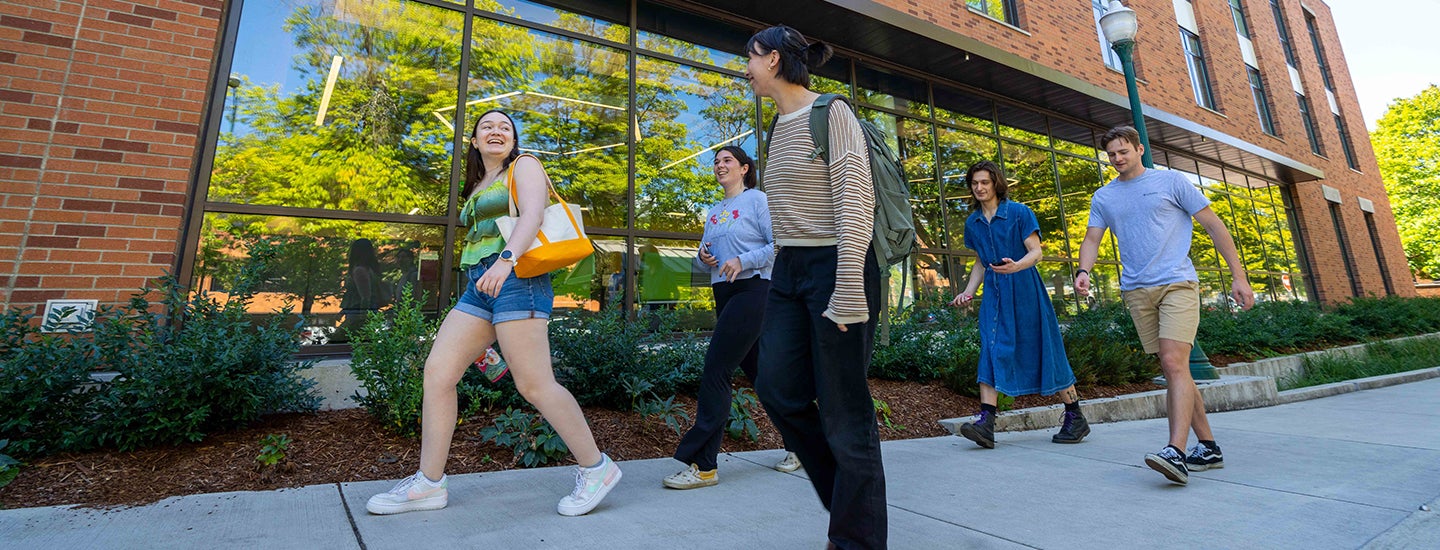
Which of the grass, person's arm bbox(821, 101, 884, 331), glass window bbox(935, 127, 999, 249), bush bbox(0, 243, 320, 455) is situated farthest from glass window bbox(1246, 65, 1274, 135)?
bush bbox(0, 243, 320, 455)

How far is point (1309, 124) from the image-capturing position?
18453 mm

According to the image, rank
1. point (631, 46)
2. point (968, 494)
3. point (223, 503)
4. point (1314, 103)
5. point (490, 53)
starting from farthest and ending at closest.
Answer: point (1314, 103) → point (631, 46) → point (490, 53) → point (968, 494) → point (223, 503)

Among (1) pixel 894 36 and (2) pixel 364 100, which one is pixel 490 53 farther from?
(1) pixel 894 36

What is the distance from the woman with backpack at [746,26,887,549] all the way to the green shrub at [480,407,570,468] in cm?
177

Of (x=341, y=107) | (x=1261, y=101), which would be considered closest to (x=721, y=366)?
(x=341, y=107)

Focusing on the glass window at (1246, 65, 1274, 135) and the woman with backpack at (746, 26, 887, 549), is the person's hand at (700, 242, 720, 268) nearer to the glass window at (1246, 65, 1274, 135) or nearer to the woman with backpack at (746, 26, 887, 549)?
the woman with backpack at (746, 26, 887, 549)

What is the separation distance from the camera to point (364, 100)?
5.61 meters

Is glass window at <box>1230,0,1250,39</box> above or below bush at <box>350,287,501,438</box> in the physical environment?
above

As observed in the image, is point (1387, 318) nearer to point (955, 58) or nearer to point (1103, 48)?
point (1103, 48)

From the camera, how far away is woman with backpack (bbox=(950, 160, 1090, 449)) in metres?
3.90

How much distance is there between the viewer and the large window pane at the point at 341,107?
4.97m

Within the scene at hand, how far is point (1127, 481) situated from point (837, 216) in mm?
2294

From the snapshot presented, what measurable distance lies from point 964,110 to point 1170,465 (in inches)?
330

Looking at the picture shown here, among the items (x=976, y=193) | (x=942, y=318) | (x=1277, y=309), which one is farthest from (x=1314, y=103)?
(x=976, y=193)
